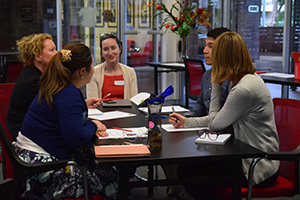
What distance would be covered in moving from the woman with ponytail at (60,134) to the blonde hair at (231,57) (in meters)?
0.74

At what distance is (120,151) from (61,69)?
59 centimetres

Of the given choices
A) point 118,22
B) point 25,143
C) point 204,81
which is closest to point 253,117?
point 204,81

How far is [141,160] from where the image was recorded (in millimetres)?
1511

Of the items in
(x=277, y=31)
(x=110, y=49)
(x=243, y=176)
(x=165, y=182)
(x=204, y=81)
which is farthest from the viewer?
(x=277, y=31)

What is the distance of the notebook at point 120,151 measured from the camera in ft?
5.03

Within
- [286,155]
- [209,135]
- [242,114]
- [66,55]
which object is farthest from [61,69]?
[286,155]

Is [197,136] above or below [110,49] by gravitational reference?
below

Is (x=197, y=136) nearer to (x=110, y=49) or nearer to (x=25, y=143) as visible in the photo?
(x=25, y=143)

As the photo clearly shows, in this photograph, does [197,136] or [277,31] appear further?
[277,31]

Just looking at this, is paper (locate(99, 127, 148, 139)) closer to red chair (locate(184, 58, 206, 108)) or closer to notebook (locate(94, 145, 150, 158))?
notebook (locate(94, 145, 150, 158))

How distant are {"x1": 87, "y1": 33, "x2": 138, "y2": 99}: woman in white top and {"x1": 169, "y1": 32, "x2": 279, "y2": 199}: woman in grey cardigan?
1.67 meters

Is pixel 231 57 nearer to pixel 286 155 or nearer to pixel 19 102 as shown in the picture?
pixel 286 155

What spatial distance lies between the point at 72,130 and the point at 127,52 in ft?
16.2

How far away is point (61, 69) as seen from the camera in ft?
6.18
